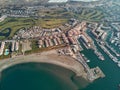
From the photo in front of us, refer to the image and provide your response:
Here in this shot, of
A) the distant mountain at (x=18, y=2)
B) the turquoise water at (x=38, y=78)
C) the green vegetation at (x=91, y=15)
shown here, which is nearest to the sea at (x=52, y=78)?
the turquoise water at (x=38, y=78)

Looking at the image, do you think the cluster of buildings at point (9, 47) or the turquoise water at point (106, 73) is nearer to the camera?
the turquoise water at point (106, 73)

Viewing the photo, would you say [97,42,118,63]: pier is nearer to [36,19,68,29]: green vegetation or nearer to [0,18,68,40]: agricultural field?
[36,19,68,29]: green vegetation

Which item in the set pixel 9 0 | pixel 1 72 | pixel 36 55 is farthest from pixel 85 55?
pixel 9 0

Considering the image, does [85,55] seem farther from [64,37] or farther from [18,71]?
[18,71]

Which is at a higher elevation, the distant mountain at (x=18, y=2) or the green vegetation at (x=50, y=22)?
the distant mountain at (x=18, y=2)

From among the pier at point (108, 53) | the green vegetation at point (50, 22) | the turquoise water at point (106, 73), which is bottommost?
the turquoise water at point (106, 73)

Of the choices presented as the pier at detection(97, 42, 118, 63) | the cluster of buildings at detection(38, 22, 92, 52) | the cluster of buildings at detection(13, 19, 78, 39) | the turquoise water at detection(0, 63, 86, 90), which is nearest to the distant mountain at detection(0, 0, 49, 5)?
the cluster of buildings at detection(13, 19, 78, 39)

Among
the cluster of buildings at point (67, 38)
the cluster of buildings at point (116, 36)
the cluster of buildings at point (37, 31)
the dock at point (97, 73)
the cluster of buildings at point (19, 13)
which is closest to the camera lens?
the dock at point (97, 73)

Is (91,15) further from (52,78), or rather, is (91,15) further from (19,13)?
(52,78)

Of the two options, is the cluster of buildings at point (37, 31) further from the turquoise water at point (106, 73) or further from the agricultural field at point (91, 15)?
the turquoise water at point (106, 73)
